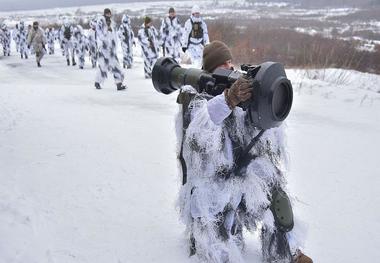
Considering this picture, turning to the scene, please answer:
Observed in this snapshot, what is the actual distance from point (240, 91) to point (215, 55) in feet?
1.46

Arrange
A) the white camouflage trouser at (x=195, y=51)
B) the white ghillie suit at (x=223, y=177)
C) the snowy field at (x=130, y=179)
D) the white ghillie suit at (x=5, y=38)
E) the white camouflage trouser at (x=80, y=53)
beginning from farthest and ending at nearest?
the white ghillie suit at (x=5, y=38), the white camouflage trouser at (x=80, y=53), the white camouflage trouser at (x=195, y=51), the snowy field at (x=130, y=179), the white ghillie suit at (x=223, y=177)

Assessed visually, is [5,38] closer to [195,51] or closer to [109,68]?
[195,51]

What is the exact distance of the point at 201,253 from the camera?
243 centimetres

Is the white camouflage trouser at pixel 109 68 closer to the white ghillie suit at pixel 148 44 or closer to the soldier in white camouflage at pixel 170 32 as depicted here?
the white ghillie suit at pixel 148 44

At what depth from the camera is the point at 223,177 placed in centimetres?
226

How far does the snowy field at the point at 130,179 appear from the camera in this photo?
279 cm

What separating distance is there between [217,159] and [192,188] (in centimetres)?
27

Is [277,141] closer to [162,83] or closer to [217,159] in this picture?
[217,159]

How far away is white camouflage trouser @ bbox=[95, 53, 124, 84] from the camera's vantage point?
27.8 feet

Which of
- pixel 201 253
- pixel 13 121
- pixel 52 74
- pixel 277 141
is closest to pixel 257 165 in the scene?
pixel 277 141

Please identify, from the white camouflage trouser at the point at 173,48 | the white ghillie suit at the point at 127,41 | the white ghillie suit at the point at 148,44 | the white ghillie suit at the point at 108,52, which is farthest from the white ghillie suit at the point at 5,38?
the white ghillie suit at the point at 108,52

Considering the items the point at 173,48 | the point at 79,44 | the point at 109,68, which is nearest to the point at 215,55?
the point at 109,68

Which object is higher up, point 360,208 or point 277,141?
point 277,141

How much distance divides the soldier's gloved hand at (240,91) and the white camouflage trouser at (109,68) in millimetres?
6758
